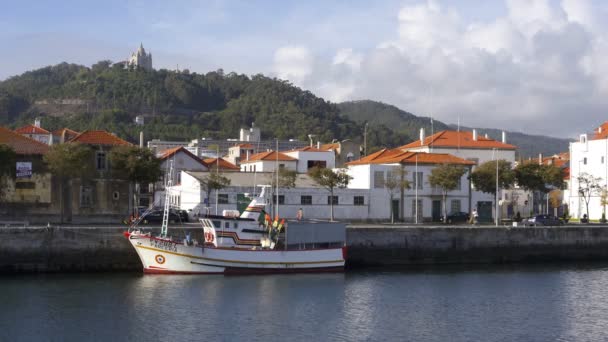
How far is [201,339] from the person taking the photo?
33.5 metres

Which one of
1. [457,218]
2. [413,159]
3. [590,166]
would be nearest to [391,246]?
[457,218]

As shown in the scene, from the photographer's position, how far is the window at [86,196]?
197 ft

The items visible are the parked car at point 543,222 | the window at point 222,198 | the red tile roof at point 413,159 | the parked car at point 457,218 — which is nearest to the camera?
the parked car at point 543,222

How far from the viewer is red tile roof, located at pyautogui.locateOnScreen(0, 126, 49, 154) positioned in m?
59.5

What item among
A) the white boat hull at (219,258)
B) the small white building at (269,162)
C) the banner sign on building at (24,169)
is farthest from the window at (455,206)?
the banner sign on building at (24,169)

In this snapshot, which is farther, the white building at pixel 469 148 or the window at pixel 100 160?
the white building at pixel 469 148

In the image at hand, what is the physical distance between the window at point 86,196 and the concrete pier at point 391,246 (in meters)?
10.3

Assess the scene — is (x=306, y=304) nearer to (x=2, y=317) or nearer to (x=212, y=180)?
(x=2, y=317)

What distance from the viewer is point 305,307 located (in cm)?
4088

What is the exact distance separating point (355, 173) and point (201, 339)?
42095 mm

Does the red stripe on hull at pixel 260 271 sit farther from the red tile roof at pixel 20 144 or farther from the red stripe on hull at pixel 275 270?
the red tile roof at pixel 20 144

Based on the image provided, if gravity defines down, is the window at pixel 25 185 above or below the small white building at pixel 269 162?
below

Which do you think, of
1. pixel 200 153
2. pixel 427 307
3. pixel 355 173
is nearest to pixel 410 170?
pixel 355 173

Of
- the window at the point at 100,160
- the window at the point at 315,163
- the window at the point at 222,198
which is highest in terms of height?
the window at the point at 315,163
